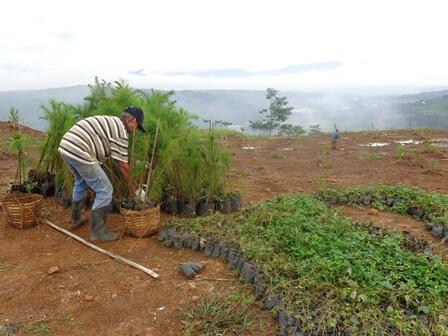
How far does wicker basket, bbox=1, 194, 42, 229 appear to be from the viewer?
421cm

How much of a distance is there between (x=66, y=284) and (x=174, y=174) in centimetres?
175

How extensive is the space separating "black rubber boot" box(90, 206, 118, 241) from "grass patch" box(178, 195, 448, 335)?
0.81 meters

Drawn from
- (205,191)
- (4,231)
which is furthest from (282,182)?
(4,231)

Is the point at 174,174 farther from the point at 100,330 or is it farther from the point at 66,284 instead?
the point at 100,330

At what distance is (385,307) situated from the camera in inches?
105

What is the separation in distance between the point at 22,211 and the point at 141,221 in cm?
146

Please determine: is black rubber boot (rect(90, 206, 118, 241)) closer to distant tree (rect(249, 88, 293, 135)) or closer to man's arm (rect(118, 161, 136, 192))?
man's arm (rect(118, 161, 136, 192))

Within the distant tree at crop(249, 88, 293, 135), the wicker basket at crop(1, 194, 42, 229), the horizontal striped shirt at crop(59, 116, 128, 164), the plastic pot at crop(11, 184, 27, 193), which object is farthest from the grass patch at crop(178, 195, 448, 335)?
the distant tree at crop(249, 88, 293, 135)

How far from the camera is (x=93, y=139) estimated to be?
148 inches

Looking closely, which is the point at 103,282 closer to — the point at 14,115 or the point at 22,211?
the point at 22,211

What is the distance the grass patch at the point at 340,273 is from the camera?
2537 mm

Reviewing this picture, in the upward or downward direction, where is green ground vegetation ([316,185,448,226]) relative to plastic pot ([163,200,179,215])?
downward

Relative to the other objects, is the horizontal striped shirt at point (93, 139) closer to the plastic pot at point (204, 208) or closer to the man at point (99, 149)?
the man at point (99, 149)

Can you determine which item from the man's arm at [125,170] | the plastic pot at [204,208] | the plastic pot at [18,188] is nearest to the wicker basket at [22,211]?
the plastic pot at [18,188]
